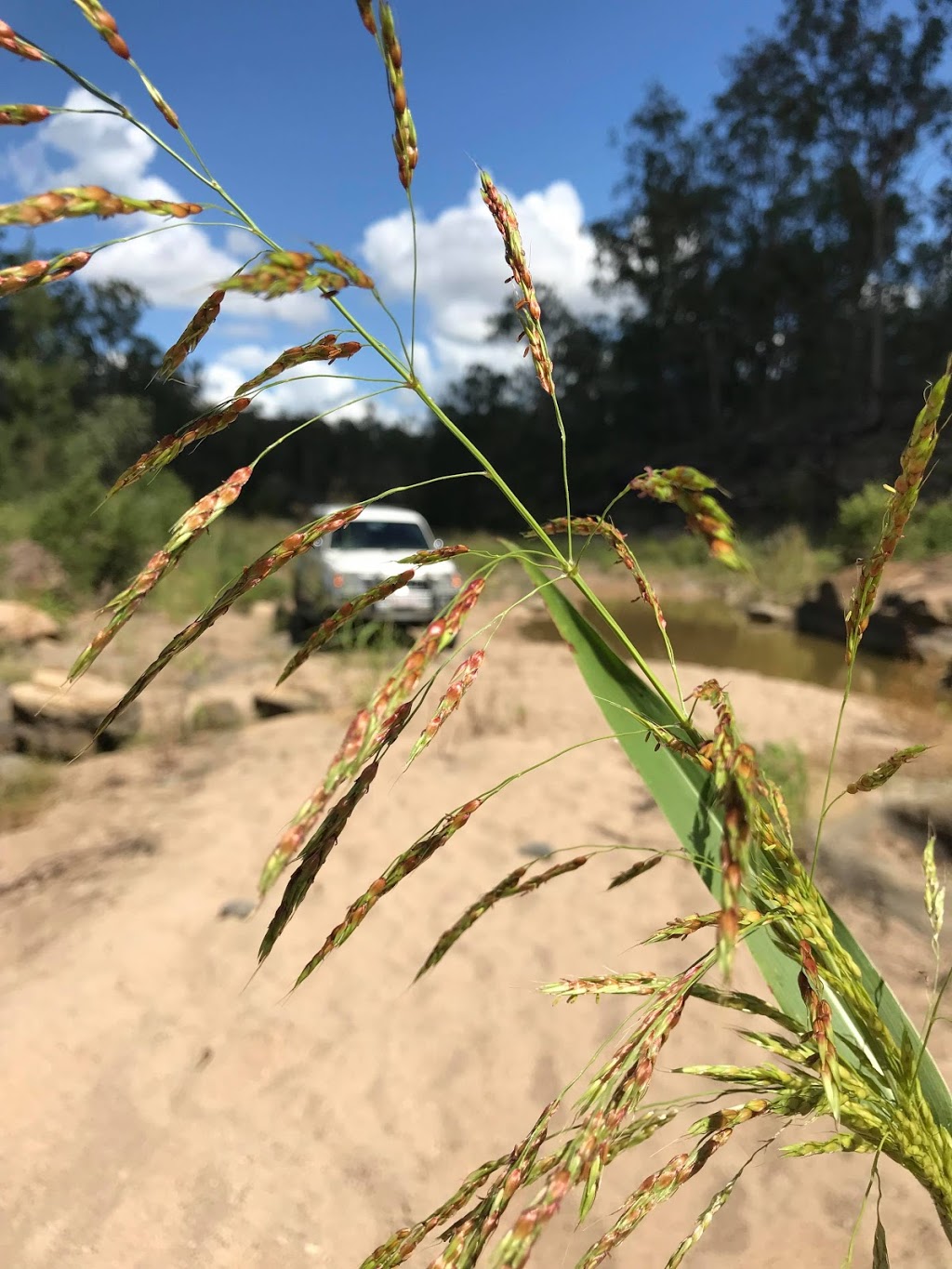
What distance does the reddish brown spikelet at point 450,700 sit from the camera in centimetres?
56

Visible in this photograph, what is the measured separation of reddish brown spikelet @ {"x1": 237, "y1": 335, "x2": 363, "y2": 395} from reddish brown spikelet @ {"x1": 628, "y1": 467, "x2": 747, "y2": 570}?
256 mm

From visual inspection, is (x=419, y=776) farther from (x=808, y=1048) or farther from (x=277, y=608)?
(x=277, y=608)

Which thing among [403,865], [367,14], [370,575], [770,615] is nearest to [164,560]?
[403,865]

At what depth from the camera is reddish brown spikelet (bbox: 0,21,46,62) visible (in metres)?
0.53

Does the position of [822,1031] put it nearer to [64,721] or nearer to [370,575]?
[64,721]

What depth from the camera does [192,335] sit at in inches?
25.1

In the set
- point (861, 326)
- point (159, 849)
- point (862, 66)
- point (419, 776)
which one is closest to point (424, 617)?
point (419, 776)

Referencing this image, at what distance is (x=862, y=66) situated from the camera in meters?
19.9

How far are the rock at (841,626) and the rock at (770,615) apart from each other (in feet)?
0.42

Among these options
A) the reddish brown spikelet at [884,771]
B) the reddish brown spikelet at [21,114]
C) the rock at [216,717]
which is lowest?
the rock at [216,717]

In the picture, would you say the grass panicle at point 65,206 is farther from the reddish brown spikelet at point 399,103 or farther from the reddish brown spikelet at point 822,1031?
the reddish brown spikelet at point 822,1031

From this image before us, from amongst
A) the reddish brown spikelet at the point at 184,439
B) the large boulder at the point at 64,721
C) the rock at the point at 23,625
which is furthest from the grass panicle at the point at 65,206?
the rock at the point at 23,625

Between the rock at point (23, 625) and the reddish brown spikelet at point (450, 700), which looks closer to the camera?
the reddish brown spikelet at point (450, 700)

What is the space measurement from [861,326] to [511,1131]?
28629 millimetres
